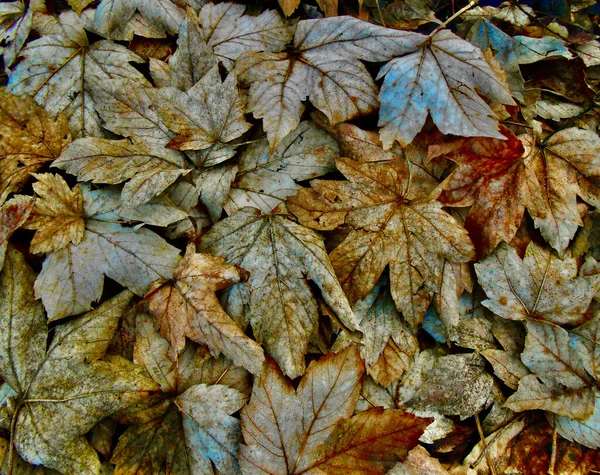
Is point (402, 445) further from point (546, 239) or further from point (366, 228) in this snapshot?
point (546, 239)

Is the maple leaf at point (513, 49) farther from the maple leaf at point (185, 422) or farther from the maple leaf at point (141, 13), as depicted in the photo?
the maple leaf at point (185, 422)

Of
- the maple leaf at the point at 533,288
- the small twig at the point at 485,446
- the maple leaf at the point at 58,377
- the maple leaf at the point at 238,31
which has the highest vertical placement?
the maple leaf at the point at 238,31

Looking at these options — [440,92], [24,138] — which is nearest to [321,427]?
[440,92]

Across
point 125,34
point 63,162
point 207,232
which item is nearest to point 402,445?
point 207,232

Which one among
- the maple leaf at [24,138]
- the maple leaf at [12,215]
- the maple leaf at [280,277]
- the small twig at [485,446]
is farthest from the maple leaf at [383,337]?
the maple leaf at [24,138]

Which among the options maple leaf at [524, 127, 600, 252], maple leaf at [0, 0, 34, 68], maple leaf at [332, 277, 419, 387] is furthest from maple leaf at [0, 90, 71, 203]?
maple leaf at [524, 127, 600, 252]

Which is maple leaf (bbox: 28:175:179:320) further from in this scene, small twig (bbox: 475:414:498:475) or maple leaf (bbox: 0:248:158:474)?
small twig (bbox: 475:414:498:475)
